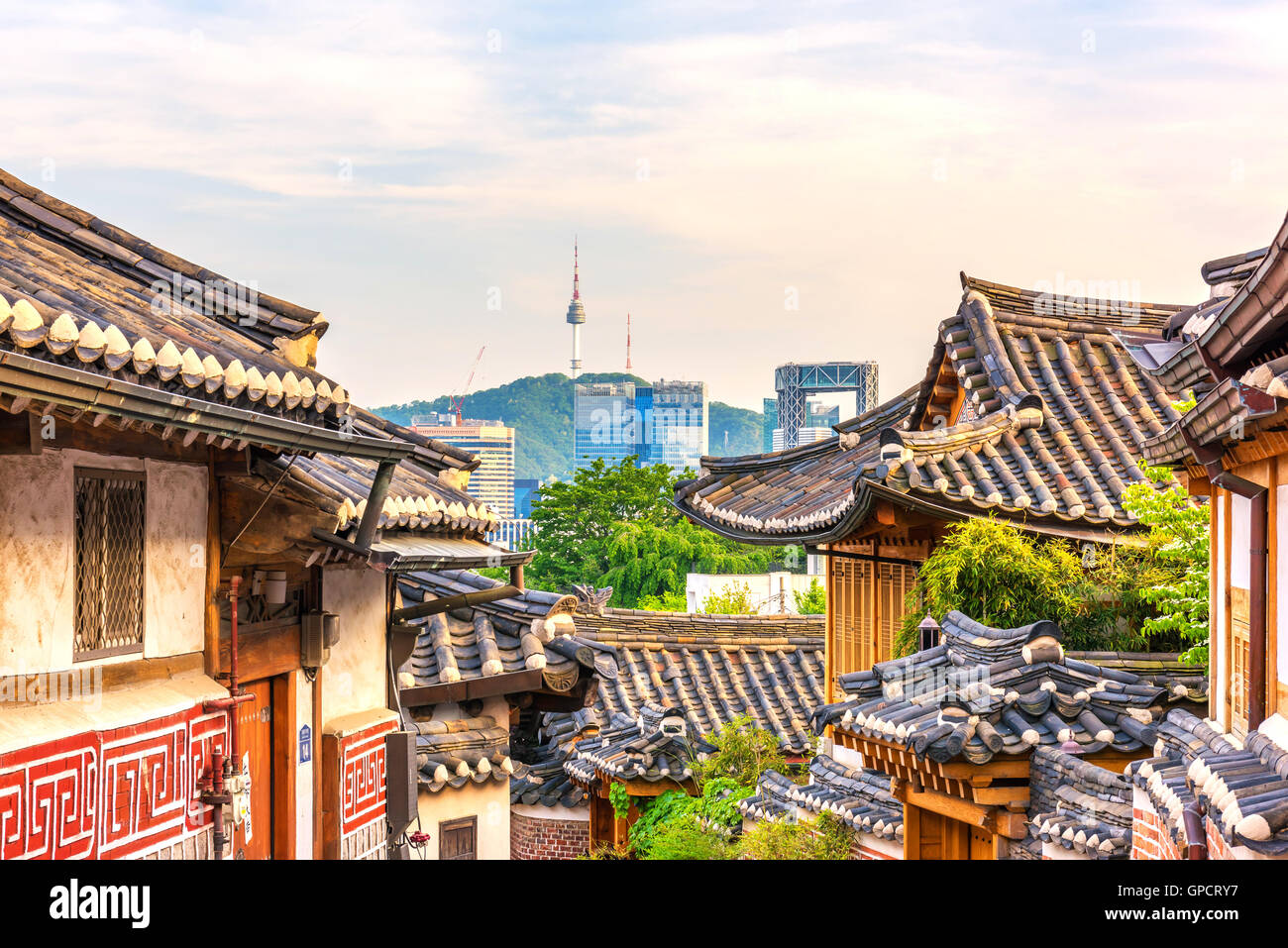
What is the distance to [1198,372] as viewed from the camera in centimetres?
652

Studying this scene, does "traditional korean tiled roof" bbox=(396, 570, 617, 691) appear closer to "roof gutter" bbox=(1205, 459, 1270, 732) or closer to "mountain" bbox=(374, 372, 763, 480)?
"roof gutter" bbox=(1205, 459, 1270, 732)

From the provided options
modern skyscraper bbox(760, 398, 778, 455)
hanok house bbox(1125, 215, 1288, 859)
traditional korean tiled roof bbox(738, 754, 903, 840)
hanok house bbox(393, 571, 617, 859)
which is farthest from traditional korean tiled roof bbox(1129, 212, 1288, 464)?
modern skyscraper bbox(760, 398, 778, 455)

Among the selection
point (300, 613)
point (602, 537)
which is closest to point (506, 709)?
point (300, 613)

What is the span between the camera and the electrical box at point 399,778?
9.01m

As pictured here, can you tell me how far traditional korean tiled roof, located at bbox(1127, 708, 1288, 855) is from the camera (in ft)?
14.6

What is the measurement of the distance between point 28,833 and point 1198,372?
603 centimetres

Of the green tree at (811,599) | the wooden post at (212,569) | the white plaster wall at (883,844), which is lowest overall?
the green tree at (811,599)

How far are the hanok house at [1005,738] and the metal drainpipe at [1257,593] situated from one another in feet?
6.63

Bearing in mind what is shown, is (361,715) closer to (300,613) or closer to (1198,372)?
(300,613)

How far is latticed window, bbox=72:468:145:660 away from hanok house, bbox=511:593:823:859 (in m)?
10.5

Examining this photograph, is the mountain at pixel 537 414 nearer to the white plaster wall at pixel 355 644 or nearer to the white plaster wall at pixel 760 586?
the white plaster wall at pixel 760 586

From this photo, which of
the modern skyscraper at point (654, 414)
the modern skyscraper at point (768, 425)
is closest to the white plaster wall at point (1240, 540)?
the modern skyscraper at point (768, 425)

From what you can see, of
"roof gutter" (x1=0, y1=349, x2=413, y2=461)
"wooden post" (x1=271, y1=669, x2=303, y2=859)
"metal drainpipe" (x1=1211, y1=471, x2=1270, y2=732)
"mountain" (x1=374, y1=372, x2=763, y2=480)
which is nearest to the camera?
"roof gutter" (x1=0, y1=349, x2=413, y2=461)

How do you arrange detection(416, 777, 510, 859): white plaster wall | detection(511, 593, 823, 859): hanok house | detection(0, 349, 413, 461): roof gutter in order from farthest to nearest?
detection(511, 593, 823, 859): hanok house < detection(416, 777, 510, 859): white plaster wall < detection(0, 349, 413, 461): roof gutter
